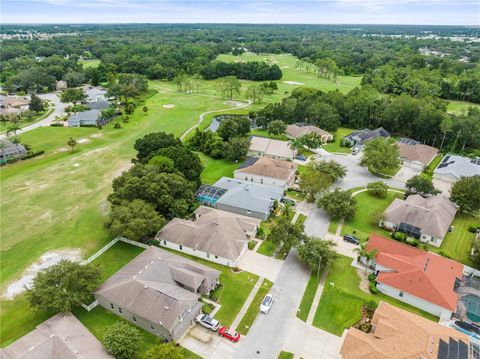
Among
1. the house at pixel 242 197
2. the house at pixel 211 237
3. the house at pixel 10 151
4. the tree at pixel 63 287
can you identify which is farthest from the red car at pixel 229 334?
the house at pixel 10 151

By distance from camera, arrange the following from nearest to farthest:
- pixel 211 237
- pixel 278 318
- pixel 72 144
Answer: pixel 278 318
pixel 211 237
pixel 72 144

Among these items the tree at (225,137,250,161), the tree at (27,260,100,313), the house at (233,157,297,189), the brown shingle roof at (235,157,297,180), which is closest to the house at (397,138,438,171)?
the house at (233,157,297,189)

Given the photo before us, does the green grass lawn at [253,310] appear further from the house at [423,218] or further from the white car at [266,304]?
the house at [423,218]

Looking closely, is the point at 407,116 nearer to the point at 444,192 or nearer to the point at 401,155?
the point at 401,155

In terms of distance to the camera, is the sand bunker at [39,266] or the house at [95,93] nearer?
the sand bunker at [39,266]

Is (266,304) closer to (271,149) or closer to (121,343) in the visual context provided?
(121,343)

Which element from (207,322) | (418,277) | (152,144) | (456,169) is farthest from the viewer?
(456,169)

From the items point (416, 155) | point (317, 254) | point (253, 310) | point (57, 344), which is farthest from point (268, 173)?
point (57, 344)

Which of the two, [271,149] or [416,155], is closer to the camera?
[416,155]
